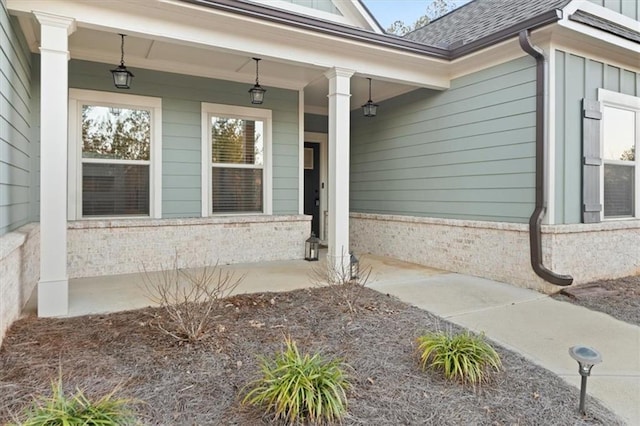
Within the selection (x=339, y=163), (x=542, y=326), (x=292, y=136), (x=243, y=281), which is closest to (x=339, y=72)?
(x=339, y=163)

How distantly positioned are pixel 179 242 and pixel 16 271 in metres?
2.38

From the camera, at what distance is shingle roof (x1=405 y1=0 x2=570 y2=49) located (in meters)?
5.01

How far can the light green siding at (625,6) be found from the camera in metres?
5.36

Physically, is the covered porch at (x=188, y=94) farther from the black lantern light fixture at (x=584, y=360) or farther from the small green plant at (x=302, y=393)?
the black lantern light fixture at (x=584, y=360)

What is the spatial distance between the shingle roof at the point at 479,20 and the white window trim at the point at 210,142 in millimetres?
3027

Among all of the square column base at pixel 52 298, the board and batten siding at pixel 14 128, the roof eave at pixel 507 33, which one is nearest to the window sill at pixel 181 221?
the board and batten siding at pixel 14 128

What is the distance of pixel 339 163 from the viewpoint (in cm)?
515

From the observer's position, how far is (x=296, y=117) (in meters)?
6.71

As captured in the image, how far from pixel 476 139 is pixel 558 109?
1075 mm

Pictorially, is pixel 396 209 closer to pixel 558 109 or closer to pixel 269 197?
pixel 269 197

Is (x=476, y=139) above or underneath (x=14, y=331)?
above

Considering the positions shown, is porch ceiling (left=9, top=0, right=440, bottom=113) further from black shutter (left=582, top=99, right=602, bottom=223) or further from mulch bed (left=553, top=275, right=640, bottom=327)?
mulch bed (left=553, top=275, right=640, bottom=327)

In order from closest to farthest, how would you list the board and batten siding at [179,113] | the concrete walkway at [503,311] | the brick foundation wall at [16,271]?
the concrete walkway at [503,311] → the brick foundation wall at [16,271] → the board and batten siding at [179,113]

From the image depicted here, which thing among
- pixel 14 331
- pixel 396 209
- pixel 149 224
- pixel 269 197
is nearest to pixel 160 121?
pixel 149 224
